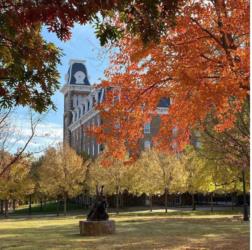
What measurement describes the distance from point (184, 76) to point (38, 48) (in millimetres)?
5243

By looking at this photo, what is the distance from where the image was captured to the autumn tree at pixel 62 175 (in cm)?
4675

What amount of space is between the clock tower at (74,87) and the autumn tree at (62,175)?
148 feet

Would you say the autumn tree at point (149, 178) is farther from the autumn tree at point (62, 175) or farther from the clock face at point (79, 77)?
the clock face at point (79, 77)

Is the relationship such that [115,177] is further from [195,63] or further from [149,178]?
[195,63]

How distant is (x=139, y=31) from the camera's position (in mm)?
6238

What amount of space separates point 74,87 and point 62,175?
48.2 metres

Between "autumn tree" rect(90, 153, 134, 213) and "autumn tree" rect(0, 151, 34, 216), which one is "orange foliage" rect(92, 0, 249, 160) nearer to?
"autumn tree" rect(0, 151, 34, 216)

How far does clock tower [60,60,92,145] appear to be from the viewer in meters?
93.2

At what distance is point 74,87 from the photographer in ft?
307

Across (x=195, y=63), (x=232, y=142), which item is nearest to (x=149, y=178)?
(x=232, y=142)

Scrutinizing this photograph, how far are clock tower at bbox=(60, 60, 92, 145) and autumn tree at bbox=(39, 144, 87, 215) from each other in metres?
45.0

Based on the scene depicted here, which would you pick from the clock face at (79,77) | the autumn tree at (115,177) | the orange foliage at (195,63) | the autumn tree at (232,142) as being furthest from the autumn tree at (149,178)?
the clock face at (79,77)

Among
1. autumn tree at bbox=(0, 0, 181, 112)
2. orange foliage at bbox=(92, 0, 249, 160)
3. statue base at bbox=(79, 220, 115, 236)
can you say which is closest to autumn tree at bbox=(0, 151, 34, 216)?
statue base at bbox=(79, 220, 115, 236)

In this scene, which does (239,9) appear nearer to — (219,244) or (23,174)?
(219,244)
